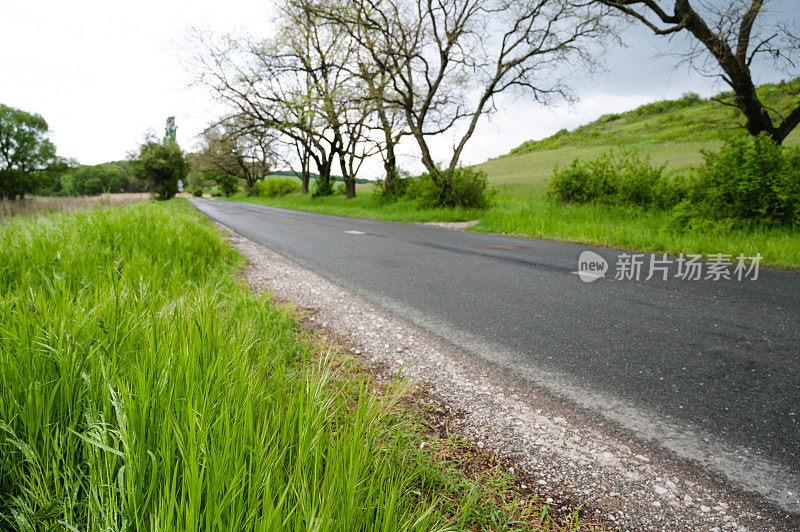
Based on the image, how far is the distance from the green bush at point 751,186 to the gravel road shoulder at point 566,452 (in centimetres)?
806

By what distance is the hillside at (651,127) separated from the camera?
43.3m

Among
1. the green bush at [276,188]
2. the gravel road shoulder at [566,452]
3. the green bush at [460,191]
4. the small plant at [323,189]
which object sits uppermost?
the green bush at [276,188]

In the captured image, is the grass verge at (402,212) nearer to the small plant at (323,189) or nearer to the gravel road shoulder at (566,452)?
the small plant at (323,189)

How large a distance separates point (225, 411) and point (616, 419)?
6.20 feet

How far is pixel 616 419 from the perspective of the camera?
199 cm

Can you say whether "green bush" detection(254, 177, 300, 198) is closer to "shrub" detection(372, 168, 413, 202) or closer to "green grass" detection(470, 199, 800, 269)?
"shrub" detection(372, 168, 413, 202)

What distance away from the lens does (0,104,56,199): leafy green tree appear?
46.1 metres

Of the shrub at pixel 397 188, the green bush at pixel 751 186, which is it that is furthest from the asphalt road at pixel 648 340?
the shrub at pixel 397 188

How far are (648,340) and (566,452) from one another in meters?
1.73

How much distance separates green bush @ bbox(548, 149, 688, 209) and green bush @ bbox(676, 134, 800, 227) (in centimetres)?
149

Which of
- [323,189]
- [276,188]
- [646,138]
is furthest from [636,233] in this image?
[276,188]

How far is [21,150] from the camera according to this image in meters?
48.1

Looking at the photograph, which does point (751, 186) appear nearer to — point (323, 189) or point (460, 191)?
point (460, 191)

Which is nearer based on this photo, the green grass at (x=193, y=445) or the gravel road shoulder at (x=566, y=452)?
the green grass at (x=193, y=445)
